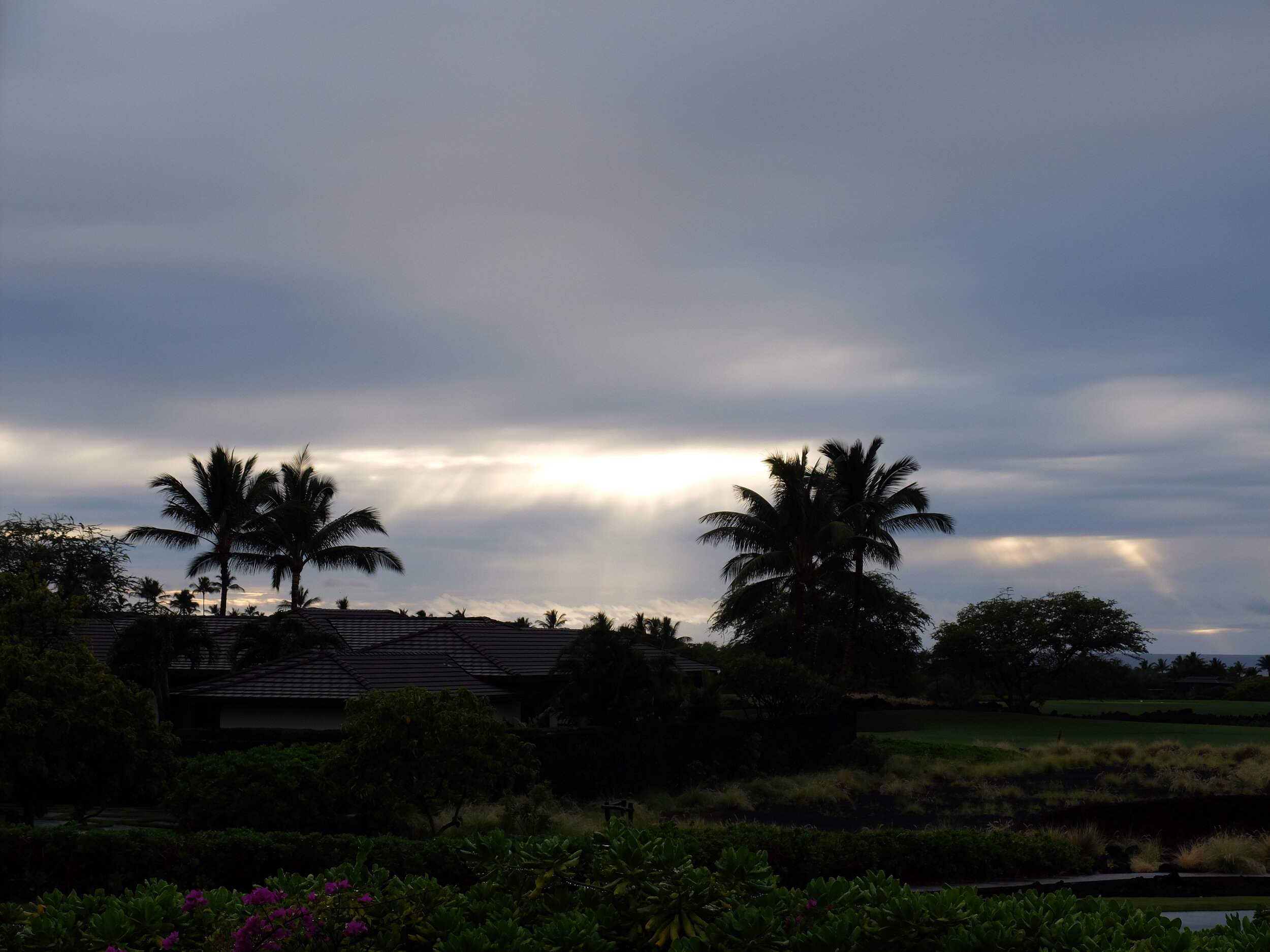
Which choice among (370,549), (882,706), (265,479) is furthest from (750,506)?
(265,479)

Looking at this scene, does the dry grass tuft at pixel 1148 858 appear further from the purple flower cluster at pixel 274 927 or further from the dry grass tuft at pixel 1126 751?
the dry grass tuft at pixel 1126 751

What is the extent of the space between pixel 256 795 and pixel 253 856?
3240mm

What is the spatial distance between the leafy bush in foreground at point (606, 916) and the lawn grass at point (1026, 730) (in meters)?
35.1

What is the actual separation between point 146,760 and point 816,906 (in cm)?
1298

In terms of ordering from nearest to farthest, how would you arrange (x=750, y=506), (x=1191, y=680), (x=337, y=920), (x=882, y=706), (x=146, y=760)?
1. (x=337, y=920)
2. (x=146, y=760)
3. (x=750, y=506)
4. (x=882, y=706)
5. (x=1191, y=680)

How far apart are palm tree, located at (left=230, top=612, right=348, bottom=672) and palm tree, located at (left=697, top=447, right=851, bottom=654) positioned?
17716 millimetres

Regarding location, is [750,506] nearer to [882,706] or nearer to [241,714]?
[882,706]

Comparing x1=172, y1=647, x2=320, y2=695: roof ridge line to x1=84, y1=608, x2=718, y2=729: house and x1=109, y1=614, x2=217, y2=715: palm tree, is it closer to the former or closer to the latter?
x1=84, y1=608, x2=718, y2=729: house

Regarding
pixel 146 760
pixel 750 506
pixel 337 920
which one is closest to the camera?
pixel 337 920

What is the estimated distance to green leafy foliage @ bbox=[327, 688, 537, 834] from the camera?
15.7 meters

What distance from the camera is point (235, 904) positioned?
235 inches

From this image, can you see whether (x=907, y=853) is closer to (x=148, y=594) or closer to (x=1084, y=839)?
(x=1084, y=839)

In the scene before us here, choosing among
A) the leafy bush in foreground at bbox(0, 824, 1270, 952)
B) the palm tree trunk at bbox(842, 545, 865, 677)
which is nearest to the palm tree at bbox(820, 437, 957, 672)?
the palm tree trunk at bbox(842, 545, 865, 677)

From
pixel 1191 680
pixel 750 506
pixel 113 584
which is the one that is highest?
pixel 750 506
